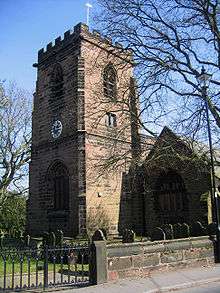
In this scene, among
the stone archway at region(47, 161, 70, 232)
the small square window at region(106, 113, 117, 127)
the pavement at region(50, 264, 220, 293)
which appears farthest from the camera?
the small square window at region(106, 113, 117, 127)

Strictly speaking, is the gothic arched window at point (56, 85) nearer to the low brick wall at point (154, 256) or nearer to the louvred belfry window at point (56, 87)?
the louvred belfry window at point (56, 87)

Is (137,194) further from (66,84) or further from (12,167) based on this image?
(12,167)

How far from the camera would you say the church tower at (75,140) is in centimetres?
2286

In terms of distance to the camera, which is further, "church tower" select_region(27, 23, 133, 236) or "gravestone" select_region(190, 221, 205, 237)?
"church tower" select_region(27, 23, 133, 236)

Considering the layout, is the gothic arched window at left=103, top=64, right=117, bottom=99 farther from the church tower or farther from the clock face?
the clock face

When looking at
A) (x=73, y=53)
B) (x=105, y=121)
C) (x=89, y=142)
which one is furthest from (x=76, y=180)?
(x=73, y=53)

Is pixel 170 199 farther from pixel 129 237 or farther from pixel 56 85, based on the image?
pixel 56 85

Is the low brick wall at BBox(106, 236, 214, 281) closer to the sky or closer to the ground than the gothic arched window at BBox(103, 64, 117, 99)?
closer to the ground

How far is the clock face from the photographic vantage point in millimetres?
25653

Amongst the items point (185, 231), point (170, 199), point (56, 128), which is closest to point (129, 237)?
point (185, 231)

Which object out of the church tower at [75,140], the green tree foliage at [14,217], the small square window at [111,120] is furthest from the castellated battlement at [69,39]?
the green tree foliage at [14,217]

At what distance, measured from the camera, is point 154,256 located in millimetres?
11008

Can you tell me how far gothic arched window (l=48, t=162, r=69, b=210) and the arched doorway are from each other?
630cm

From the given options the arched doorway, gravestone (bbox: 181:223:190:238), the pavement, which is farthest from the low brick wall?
the arched doorway
